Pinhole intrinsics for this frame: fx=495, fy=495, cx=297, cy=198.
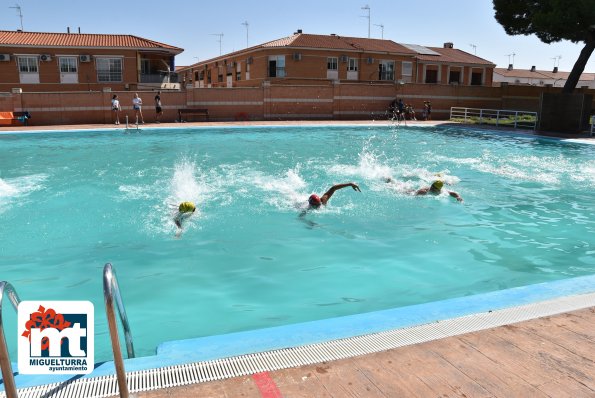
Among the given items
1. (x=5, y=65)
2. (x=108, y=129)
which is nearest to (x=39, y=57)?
(x=5, y=65)

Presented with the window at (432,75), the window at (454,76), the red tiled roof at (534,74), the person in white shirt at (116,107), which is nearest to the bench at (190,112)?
the person in white shirt at (116,107)

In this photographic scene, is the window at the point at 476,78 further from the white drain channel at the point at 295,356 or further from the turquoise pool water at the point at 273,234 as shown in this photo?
the white drain channel at the point at 295,356

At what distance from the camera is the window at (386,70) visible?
41.0 meters

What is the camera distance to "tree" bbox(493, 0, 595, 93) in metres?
24.4

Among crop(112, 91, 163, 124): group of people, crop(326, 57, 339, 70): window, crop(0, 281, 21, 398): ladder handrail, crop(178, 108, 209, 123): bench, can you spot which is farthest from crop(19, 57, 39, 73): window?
crop(0, 281, 21, 398): ladder handrail

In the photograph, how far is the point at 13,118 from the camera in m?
24.9

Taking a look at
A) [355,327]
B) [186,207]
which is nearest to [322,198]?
[186,207]

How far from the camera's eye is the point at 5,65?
32406 millimetres

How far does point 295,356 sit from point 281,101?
2802 cm

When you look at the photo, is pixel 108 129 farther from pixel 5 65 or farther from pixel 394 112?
pixel 394 112

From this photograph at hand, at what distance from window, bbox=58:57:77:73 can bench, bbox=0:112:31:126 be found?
972 centimetres

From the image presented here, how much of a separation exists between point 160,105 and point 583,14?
22237 mm

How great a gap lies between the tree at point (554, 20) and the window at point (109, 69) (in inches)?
991

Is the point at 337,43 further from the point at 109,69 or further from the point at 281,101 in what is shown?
the point at 109,69
